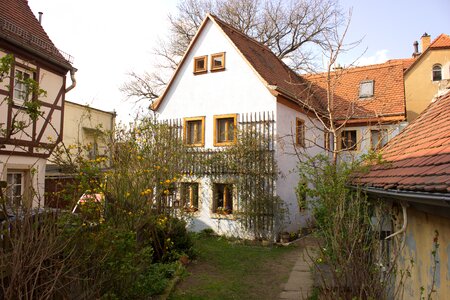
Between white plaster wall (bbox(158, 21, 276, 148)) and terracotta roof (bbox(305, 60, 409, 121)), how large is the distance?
13.7 ft

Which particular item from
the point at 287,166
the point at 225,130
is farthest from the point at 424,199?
the point at 225,130

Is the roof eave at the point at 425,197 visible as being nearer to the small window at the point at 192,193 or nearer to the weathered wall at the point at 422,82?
the small window at the point at 192,193

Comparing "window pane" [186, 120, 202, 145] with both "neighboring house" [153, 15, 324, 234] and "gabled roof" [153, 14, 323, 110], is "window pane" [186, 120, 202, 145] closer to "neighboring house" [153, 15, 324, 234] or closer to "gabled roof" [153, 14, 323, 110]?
"neighboring house" [153, 15, 324, 234]

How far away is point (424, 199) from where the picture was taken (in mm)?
3230

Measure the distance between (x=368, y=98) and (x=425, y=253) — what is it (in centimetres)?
1586

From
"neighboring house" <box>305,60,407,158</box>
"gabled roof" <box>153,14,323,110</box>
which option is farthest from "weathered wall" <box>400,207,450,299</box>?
"neighboring house" <box>305,60,407,158</box>

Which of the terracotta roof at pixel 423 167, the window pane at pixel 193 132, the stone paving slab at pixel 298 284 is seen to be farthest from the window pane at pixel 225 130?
the terracotta roof at pixel 423 167

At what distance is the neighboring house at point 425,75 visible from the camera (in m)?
17.9

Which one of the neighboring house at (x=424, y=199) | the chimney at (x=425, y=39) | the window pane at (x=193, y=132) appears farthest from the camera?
the chimney at (x=425, y=39)

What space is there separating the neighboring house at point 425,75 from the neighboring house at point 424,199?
1327 cm

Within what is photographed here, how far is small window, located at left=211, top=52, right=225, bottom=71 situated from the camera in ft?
47.2

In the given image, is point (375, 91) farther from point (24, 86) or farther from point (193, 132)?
point (24, 86)

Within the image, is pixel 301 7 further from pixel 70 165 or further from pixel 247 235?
pixel 70 165

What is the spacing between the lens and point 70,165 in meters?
7.27
